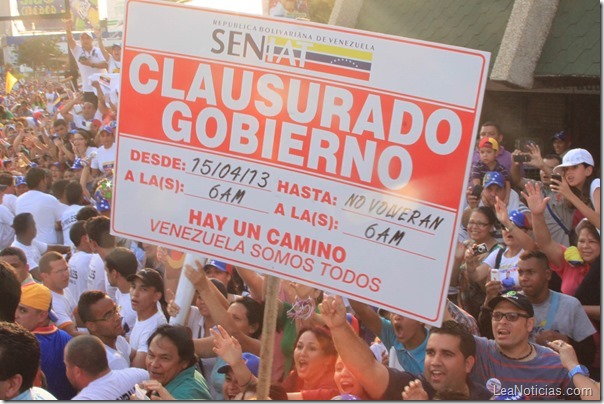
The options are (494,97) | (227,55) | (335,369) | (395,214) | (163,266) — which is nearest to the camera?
(395,214)

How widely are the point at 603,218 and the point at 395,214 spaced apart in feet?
8.59

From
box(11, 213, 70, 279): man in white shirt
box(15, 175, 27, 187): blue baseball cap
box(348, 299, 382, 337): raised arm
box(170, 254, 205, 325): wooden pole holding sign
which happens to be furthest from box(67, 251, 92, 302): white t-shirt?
box(15, 175, 27, 187): blue baseball cap

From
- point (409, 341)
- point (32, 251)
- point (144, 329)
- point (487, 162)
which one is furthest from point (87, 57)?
point (409, 341)

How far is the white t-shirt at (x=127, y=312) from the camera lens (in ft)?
20.6

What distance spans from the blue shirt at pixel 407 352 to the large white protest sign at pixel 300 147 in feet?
4.76

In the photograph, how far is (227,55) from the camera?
387 centimetres

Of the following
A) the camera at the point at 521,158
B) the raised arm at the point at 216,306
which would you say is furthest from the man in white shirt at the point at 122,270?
the camera at the point at 521,158

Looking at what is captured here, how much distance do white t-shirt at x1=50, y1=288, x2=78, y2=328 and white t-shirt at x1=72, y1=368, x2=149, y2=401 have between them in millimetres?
1279

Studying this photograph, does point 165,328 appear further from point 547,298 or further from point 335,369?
point 547,298

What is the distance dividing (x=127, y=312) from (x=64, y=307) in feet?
1.50

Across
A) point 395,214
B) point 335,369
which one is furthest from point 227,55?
point 335,369

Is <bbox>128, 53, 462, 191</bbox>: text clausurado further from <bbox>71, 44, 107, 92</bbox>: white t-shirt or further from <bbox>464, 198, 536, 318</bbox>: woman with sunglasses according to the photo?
<bbox>71, 44, 107, 92</bbox>: white t-shirt

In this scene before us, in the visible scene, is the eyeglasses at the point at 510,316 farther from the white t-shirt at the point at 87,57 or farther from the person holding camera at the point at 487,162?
the white t-shirt at the point at 87,57

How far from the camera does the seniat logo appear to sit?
3641mm
